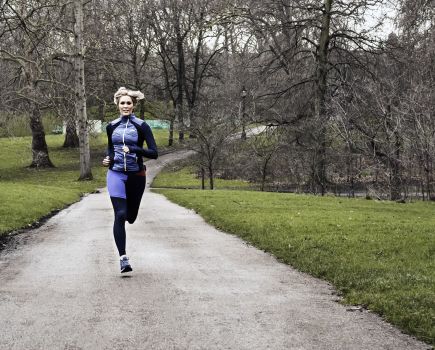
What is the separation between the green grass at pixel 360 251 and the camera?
5.31m

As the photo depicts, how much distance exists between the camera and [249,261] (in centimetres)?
794

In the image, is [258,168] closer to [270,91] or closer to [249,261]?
[270,91]

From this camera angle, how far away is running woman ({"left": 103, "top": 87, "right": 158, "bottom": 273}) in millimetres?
6766

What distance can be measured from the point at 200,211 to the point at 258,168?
60.7 ft

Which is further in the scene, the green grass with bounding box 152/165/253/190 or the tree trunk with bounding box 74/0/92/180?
the green grass with bounding box 152/165/253/190

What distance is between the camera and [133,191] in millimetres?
6871

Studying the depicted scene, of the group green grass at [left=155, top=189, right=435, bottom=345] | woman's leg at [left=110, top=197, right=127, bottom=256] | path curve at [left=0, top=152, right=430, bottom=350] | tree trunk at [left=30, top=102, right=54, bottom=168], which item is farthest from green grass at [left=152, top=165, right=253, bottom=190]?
woman's leg at [left=110, top=197, right=127, bottom=256]

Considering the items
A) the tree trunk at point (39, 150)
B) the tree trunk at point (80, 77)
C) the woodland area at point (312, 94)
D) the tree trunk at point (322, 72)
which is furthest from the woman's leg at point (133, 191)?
the tree trunk at point (39, 150)

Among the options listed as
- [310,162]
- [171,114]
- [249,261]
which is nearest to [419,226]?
[249,261]

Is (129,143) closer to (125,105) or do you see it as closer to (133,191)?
(125,105)

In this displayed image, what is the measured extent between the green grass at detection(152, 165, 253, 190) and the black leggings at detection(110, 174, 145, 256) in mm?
27213

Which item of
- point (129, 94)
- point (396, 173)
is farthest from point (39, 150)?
point (129, 94)

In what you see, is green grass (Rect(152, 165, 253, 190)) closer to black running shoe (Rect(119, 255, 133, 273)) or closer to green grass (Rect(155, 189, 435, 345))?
green grass (Rect(155, 189, 435, 345))

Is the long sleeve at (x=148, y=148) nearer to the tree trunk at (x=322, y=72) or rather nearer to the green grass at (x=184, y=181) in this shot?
the tree trunk at (x=322, y=72)
